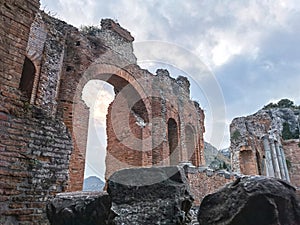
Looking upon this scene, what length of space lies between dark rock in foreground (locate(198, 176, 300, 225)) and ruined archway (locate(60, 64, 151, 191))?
6.18m

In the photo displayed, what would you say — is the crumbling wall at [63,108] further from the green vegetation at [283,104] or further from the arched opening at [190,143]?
the green vegetation at [283,104]

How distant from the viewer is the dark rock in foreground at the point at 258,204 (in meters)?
2.43

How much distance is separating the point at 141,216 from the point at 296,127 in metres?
26.2

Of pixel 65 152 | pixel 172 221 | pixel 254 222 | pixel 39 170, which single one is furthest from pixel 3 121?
pixel 254 222

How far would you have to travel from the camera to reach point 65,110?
806 centimetres

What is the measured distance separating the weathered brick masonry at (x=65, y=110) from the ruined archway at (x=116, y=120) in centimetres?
4

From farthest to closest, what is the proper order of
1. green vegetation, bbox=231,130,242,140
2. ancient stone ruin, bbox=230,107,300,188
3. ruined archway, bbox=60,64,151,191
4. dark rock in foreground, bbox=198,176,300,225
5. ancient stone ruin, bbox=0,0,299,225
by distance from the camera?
green vegetation, bbox=231,130,242,140
ancient stone ruin, bbox=230,107,300,188
ruined archway, bbox=60,64,151,191
ancient stone ruin, bbox=0,0,299,225
dark rock in foreground, bbox=198,176,300,225

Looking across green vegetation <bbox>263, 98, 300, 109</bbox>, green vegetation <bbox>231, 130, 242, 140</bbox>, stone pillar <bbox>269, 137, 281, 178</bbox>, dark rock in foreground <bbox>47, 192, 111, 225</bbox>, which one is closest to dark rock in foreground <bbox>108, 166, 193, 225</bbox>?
dark rock in foreground <bbox>47, 192, 111, 225</bbox>

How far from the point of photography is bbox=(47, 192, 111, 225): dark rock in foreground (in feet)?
9.87

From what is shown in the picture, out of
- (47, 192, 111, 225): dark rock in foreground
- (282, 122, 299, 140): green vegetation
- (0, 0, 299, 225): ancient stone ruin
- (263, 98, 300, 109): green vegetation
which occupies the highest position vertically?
(263, 98, 300, 109): green vegetation

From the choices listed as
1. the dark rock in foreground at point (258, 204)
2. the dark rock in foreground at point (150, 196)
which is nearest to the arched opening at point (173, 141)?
the dark rock in foreground at point (150, 196)

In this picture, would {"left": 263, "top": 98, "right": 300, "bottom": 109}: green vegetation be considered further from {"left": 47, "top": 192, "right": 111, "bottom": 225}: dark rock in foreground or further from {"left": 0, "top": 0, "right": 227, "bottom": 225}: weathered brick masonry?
{"left": 47, "top": 192, "right": 111, "bottom": 225}: dark rock in foreground

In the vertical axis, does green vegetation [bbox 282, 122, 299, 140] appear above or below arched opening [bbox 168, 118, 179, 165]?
above

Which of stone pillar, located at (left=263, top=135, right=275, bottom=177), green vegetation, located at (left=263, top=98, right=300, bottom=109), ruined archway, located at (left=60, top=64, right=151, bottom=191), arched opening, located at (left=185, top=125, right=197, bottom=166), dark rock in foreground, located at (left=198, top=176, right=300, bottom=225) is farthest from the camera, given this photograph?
green vegetation, located at (left=263, top=98, right=300, bottom=109)
